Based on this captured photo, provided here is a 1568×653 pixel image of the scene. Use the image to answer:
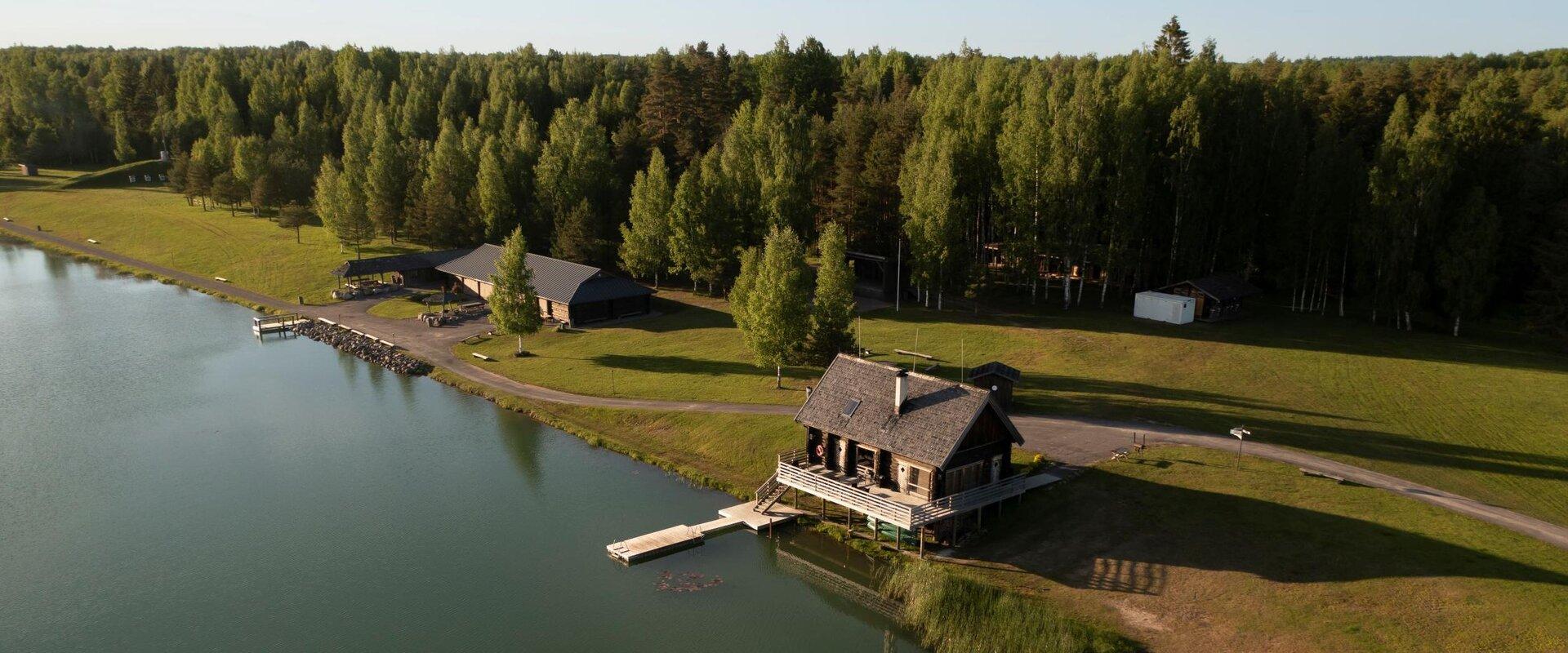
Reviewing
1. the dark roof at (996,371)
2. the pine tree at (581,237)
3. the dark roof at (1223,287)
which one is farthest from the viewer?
the pine tree at (581,237)

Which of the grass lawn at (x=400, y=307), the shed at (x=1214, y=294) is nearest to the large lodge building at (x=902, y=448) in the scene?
the shed at (x=1214, y=294)

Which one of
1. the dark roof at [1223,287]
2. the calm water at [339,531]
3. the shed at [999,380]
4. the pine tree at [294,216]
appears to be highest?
the pine tree at [294,216]

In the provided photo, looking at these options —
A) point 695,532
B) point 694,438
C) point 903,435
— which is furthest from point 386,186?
point 903,435

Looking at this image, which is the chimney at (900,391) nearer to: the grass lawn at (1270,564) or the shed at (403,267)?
the grass lawn at (1270,564)

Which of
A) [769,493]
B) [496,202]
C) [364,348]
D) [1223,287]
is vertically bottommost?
[769,493]

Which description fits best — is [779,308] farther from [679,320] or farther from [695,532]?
[679,320]

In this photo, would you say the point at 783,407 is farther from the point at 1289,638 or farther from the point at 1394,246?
the point at 1394,246
